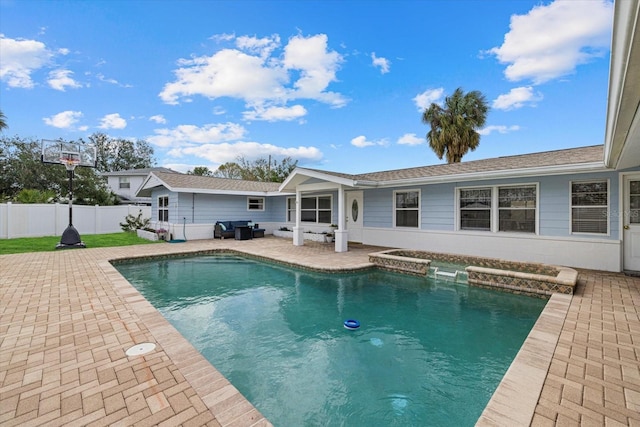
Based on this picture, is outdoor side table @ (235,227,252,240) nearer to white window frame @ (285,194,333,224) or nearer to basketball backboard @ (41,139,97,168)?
white window frame @ (285,194,333,224)

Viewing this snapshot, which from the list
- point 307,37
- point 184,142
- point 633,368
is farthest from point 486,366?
point 184,142

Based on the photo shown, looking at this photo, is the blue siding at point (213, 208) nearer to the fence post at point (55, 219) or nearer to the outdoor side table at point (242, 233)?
the outdoor side table at point (242, 233)

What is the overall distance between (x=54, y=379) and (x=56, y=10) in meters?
13.9

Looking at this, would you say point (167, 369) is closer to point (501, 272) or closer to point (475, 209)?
point (501, 272)

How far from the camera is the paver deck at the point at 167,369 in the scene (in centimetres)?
223

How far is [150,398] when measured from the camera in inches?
94.4

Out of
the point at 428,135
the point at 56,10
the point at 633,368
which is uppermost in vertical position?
the point at 56,10

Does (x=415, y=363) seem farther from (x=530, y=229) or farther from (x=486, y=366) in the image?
(x=530, y=229)

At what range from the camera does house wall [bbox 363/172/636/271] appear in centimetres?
727

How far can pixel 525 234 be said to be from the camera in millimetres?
8406

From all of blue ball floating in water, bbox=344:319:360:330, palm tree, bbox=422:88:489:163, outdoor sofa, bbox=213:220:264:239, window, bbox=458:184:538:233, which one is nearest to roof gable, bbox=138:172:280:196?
outdoor sofa, bbox=213:220:264:239

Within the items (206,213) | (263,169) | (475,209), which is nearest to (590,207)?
(475,209)

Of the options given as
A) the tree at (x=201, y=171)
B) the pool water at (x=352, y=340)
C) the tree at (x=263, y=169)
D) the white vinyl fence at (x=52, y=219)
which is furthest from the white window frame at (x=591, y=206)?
the tree at (x=201, y=171)

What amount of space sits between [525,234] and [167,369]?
30.8 ft
